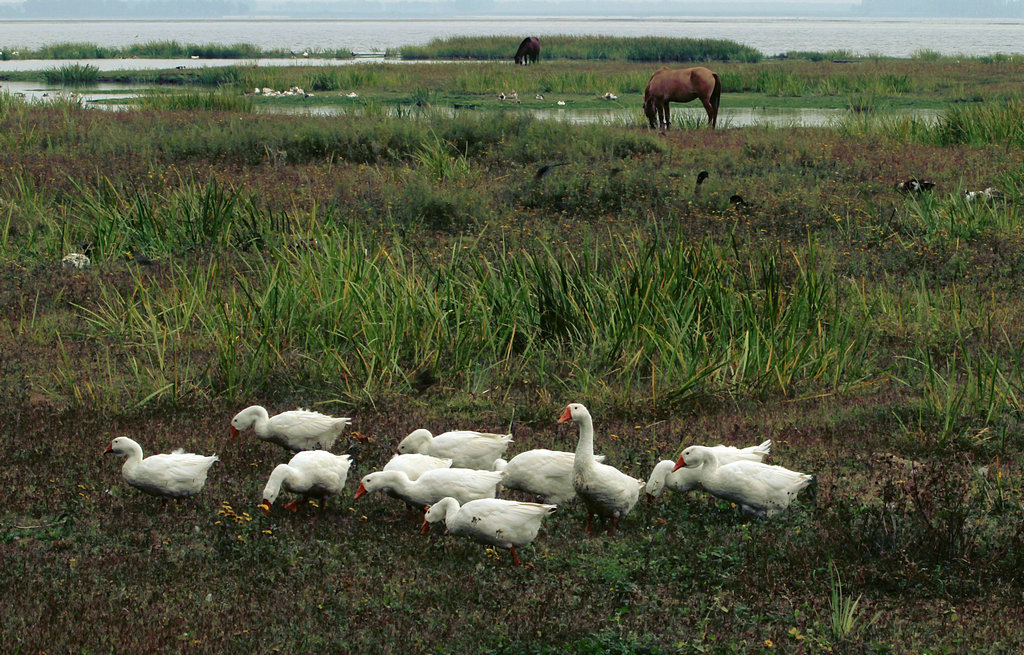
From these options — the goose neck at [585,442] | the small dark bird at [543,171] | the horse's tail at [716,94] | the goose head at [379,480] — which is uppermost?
the horse's tail at [716,94]

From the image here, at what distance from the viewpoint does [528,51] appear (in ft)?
176

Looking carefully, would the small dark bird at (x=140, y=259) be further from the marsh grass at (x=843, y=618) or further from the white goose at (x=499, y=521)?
the marsh grass at (x=843, y=618)

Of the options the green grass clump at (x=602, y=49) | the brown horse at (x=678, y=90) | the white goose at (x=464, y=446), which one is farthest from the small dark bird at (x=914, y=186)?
the green grass clump at (x=602, y=49)

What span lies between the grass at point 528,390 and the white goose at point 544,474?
0.84 ft

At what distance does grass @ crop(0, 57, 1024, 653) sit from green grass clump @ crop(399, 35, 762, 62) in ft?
130

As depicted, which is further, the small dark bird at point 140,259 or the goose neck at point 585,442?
the small dark bird at point 140,259

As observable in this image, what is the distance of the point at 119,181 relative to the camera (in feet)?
49.2

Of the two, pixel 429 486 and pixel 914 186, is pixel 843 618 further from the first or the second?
pixel 914 186

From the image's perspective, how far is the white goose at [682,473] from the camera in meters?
6.57

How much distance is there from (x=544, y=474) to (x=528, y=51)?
4945 centimetres

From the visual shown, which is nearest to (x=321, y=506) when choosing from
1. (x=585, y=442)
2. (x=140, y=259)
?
(x=585, y=442)

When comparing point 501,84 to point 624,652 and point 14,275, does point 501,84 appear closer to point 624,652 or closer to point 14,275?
point 14,275

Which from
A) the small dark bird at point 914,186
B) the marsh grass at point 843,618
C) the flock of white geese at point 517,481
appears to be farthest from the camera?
the small dark bird at point 914,186

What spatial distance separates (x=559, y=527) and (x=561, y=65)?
47263 mm
